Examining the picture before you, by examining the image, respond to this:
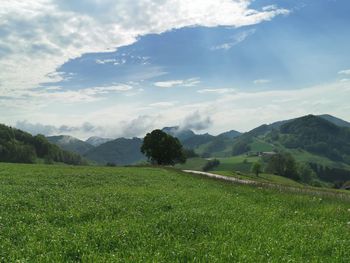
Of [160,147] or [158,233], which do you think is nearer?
[158,233]

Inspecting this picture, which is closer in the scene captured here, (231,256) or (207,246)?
(231,256)

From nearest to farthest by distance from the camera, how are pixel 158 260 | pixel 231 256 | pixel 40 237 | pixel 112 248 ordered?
pixel 158 260 < pixel 231 256 < pixel 112 248 < pixel 40 237

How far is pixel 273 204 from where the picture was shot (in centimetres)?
2483

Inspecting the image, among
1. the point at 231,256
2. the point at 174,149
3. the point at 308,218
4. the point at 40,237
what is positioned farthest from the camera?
the point at 174,149

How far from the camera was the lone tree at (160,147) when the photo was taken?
125 meters

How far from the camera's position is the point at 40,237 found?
12.7 m

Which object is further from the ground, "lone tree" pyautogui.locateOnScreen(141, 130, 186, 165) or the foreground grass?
"lone tree" pyautogui.locateOnScreen(141, 130, 186, 165)

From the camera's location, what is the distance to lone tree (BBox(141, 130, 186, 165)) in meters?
125

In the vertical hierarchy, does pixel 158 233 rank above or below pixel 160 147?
below

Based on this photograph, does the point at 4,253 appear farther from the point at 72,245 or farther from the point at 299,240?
the point at 299,240

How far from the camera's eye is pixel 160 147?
4877 inches

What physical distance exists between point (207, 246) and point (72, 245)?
4.70 metres

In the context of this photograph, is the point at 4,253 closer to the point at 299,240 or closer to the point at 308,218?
the point at 299,240

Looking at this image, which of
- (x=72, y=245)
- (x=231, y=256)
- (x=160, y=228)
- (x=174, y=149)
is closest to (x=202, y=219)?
(x=160, y=228)
